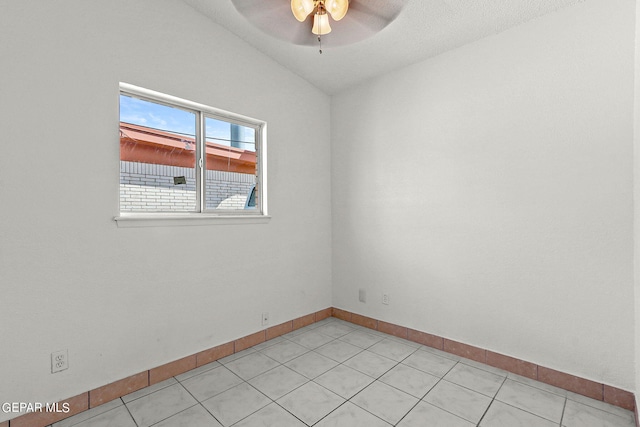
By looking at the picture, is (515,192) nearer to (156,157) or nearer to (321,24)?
(321,24)

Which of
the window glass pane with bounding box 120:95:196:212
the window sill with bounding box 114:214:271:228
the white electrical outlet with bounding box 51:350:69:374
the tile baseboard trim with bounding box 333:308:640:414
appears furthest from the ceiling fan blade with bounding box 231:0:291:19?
the tile baseboard trim with bounding box 333:308:640:414

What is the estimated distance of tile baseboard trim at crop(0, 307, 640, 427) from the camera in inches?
69.9

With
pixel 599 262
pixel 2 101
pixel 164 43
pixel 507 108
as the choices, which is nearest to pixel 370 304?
pixel 599 262

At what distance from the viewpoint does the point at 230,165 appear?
2.70 meters

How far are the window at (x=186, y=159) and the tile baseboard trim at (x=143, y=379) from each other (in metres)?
1.04

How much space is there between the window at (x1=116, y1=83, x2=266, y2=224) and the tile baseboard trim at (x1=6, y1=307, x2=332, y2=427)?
41.0 inches

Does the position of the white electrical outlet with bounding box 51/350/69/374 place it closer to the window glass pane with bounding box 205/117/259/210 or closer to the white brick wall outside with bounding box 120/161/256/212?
the white brick wall outside with bounding box 120/161/256/212

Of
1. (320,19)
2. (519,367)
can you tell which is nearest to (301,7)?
(320,19)

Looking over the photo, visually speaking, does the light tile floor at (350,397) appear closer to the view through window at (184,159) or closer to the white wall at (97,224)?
the white wall at (97,224)

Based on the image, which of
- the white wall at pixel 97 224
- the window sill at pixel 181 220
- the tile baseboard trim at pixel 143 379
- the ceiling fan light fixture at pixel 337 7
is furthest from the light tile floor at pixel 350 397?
the ceiling fan light fixture at pixel 337 7

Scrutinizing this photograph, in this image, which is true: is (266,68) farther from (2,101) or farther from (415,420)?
(415,420)

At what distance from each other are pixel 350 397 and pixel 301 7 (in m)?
2.26

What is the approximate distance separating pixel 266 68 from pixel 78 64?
1428mm

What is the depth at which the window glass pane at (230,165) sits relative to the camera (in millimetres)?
2561
